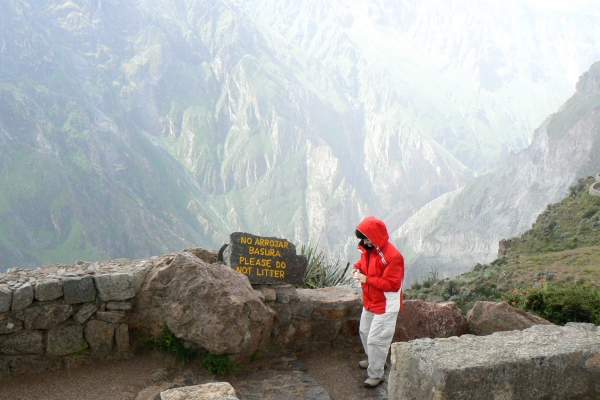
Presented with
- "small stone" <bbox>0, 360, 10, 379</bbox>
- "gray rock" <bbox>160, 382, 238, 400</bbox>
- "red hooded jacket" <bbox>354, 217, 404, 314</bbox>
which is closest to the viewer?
"gray rock" <bbox>160, 382, 238, 400</bbox>

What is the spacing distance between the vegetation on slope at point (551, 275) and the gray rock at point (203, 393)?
17.2 ft

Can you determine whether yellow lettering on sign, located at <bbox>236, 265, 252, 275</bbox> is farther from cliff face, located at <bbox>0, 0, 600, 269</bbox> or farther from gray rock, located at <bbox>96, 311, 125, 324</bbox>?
cliff face, located at <bbox>0, 0, 600, 269</bbox>

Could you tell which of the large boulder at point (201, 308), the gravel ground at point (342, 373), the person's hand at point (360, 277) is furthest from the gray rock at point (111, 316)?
the person's hand at point (360, 277)

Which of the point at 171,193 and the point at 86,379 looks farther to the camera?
the point at 171,193

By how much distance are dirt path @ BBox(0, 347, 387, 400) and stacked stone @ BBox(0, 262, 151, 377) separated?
0.16m

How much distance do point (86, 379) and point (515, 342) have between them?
4.35m

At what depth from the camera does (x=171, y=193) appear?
138250mm

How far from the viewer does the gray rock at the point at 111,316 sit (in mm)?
5941

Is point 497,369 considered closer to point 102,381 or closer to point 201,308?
point 201,308

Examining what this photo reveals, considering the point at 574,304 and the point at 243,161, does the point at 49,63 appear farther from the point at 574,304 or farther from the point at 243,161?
the point at 574,304

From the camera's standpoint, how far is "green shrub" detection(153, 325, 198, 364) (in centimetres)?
598

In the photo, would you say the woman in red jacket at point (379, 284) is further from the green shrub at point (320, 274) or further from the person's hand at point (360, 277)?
the green shrub at point (320, 274)

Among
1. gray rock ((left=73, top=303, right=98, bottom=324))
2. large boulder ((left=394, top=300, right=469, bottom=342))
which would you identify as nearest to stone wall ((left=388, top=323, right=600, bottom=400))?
large boulder ((left=394, top=300, right=469, bottom=342))

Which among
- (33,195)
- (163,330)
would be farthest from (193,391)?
(33,195)
